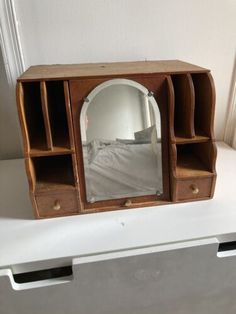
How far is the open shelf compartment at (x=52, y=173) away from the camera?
0.63 metres

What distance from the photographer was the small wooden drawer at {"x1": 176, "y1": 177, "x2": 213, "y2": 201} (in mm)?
661

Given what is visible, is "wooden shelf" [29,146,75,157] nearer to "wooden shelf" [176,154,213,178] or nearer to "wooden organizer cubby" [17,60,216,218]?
"wooden organizer cubby" [17,60,216,218]

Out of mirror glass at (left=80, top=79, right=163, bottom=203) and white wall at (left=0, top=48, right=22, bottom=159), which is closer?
mirror glass at (left=80, top=79, right=163, bottom=203)

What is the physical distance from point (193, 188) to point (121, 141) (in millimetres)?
221

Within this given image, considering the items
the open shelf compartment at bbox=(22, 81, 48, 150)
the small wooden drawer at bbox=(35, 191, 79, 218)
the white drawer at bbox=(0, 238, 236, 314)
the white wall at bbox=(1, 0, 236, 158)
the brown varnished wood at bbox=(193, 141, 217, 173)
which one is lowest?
the white drawer at bbox=(0, 238, 236, 314)

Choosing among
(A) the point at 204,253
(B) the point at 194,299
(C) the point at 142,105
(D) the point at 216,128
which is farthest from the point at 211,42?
(B) the point at 194,299

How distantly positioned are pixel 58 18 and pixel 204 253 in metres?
0.73

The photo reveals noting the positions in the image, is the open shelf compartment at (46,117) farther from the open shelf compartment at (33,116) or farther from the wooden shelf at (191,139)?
the wooden shelf at (191,139)

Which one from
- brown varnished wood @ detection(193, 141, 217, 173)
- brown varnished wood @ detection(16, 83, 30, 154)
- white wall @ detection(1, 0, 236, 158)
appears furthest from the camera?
white wall @ detection(1, 0, 236, 158)

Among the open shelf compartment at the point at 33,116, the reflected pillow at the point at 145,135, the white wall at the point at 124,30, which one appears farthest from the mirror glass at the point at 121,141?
the white wall at the point at 124,30

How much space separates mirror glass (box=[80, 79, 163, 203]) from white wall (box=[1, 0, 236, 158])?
0.27m

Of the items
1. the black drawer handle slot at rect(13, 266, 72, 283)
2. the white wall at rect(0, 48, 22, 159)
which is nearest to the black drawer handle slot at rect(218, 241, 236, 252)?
the black drawer handle slot at rect(13, 266, 72, 283)

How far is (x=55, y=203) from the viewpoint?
63cm

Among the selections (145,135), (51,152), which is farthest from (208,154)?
(51,152)
